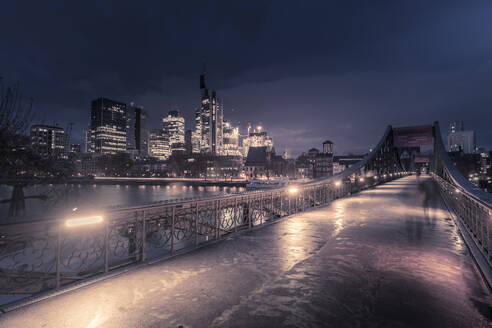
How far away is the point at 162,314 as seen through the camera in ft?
10.4

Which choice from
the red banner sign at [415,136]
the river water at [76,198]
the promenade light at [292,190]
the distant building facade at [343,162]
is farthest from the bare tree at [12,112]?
the distant building facade at [343,162]

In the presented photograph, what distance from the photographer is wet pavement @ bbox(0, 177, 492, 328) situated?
120 inches

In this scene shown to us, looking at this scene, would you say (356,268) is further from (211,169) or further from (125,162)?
(125,162)

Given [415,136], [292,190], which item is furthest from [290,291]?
[415,136]

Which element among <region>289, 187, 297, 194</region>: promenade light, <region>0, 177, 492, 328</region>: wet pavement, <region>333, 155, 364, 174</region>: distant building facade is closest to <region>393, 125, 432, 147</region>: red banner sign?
<region>289, 187, 297, 194</region>: promenade light

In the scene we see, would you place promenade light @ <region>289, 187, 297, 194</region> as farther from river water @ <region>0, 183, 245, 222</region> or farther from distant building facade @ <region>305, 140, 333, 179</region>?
distant building facade @ <region>305, 140, 333, 179</region>

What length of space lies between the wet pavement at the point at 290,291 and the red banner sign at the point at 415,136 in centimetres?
3480

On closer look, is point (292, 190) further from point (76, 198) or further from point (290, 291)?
point (76, 198)

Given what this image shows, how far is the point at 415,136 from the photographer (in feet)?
132

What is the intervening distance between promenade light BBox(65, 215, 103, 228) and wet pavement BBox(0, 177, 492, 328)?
40.4 inches

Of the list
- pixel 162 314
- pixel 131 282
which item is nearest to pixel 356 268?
pixel 162 314

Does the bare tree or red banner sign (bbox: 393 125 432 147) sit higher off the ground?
red banner sign (bbox: 393 125 432 147)

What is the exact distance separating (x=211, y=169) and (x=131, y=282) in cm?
12436

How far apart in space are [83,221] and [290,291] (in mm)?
3577
